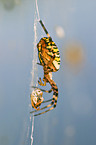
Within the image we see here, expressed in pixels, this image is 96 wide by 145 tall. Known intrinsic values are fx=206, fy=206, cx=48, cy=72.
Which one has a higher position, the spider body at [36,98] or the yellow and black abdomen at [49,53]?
the yellow and black abdomen at [49,53]

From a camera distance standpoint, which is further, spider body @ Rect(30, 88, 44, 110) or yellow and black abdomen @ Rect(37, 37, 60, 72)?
spider body @ Rect(30, 88, 44, 110)

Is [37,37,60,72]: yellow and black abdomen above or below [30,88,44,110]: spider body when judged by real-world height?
above

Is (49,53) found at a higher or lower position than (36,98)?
higher

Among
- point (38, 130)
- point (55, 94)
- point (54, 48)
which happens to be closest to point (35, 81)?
point (55, 94)

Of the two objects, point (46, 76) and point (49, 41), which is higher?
point (49, 41)

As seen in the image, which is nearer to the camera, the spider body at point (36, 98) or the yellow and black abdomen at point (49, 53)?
the yellow and black abdomen at point (49, 53)

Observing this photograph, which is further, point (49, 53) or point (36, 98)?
point (36, 98)
